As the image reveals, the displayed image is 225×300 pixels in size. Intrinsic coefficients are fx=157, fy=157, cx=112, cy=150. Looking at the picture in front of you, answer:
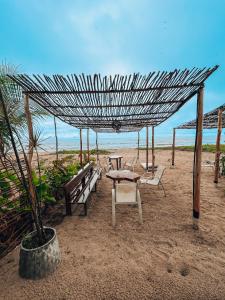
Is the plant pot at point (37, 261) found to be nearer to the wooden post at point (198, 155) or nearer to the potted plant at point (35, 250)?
the potted plant at point (35, 250)

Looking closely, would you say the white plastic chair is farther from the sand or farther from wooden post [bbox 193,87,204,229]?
wooden post [bbox 193,87,204,229]

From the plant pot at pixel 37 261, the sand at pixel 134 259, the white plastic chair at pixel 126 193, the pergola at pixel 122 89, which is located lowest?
the sand at pixel 134 259

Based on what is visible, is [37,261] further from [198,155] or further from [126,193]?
[198,155]

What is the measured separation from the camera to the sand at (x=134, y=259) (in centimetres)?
175

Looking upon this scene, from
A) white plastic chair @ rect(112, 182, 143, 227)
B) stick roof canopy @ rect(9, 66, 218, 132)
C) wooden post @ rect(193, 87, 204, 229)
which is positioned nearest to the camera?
stick roof canopy @ rect(9, 66, 218, 132)

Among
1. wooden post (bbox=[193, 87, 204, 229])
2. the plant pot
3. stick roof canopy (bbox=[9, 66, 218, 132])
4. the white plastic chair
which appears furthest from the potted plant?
wooden post (bbox=[193, 87, 204, 229])

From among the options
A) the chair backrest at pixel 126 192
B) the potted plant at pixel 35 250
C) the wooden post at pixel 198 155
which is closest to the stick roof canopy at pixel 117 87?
the wooden post at pixel 198 155

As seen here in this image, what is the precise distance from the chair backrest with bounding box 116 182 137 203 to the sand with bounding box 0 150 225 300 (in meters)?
0.46

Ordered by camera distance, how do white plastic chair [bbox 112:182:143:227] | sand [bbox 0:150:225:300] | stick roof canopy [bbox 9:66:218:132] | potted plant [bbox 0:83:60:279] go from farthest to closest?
white plastic chair [bbox 112:182:143:227]
stick roof canopy [bbox 9:66:218:132]
potted plant [bbox 0:83:60:279]
sand [bbox 0:150:225:300]

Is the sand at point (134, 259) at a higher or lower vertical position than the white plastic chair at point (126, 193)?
lower

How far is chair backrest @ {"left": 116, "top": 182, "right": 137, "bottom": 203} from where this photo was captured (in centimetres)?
328

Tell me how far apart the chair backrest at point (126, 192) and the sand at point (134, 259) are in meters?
0.46

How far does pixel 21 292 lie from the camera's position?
1.76 meters

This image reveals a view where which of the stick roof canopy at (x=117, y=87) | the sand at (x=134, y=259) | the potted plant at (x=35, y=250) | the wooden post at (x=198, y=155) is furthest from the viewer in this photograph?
the wooden post at (x=198, y=155)
